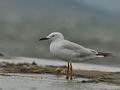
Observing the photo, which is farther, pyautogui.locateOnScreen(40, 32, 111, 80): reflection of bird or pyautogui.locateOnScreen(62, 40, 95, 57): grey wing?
pyautogui.locateOnScreen(62, 40, 95, 57): grey wing

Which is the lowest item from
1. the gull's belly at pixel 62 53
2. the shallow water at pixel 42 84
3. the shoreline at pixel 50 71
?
the shallow water at pixel 42 84

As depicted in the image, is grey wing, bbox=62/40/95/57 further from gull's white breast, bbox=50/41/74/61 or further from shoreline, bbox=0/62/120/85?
shoreline, bbox=0/62/120/85

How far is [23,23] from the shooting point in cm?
2523

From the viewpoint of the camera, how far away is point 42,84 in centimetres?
1108

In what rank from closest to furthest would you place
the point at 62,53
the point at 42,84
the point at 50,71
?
the point at 42,84, the point at 62,53, the point at 50,71

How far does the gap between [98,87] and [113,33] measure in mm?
12802

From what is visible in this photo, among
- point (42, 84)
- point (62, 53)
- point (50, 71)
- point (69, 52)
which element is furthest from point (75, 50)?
point (42, 84)

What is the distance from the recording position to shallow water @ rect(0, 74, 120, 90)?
10641mm

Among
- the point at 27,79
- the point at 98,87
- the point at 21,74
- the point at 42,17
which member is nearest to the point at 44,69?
the point at 21,74

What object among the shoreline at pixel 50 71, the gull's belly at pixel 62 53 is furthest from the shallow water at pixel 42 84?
the shoreline at pixel 50 71

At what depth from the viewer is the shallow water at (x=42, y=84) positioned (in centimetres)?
1064

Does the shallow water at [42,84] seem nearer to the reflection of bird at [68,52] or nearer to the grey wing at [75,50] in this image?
the reflection of bird at [68,52]

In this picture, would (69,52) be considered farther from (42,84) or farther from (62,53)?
(42,84)

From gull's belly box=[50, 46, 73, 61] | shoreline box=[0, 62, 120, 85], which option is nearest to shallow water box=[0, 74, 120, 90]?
gull's belly box=[50, 46, 73, 61]
